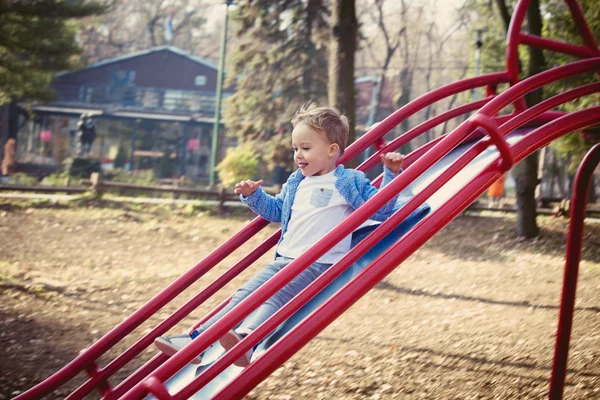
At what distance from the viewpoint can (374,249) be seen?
114 inches

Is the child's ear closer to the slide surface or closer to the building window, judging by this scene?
the slide surface

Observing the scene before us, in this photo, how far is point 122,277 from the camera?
24.6 ft

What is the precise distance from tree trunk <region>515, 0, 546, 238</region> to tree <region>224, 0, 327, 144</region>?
24.2ft

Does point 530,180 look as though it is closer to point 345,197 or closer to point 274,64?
point 345,197

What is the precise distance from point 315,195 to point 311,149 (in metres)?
0.23

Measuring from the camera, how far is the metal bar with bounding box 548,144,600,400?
3473 mm

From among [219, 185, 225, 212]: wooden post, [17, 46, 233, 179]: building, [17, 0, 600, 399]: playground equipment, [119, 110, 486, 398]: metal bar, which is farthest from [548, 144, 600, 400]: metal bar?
[17, 46, 233, 179]: building

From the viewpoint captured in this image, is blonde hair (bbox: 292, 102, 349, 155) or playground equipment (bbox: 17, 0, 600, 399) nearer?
playground equipment (bbox: 17, 0, 600, 399)

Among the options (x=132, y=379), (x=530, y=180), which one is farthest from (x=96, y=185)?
(x=132, y=379)

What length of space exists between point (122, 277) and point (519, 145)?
5903 millimetres

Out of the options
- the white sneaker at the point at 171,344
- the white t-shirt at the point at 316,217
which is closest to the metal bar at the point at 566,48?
the white t-shirt at the point at 316,217

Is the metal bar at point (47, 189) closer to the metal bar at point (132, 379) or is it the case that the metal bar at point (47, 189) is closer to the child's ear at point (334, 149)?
the metal bar at point (132, 379)

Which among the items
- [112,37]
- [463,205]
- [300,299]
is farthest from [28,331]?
[112,37]

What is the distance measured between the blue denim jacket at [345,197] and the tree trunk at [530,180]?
7.39 metres
